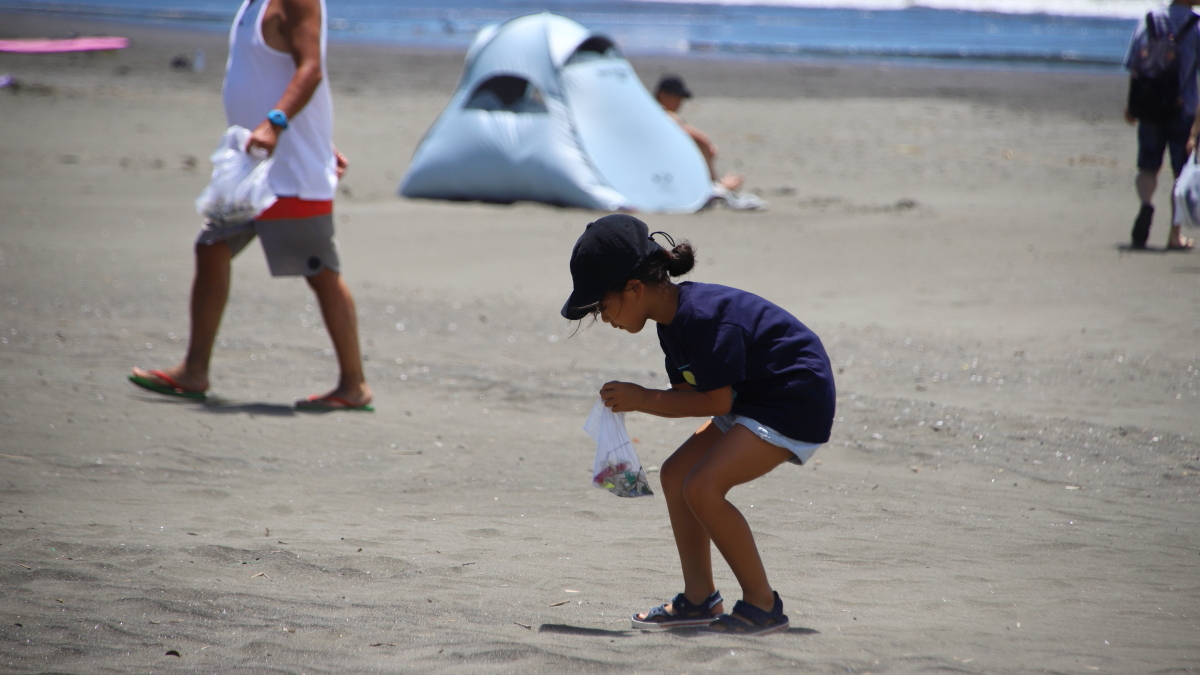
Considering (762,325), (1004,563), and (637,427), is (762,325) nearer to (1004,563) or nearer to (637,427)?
(1004,563)

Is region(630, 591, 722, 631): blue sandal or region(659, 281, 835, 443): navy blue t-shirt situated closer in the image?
region(659, 281, 835, 443): navy blue t-shirt

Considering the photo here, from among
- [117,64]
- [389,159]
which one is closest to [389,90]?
[117,64]

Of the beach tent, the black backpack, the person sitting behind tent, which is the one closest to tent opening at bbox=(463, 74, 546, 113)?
the beach tent

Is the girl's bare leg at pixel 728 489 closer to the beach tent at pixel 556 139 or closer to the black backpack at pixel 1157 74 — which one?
the black backpack at pixel 1157 74

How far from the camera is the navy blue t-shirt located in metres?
2.80

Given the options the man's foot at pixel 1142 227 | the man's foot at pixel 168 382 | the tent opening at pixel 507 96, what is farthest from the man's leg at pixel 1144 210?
the man's foot at pixel 168 382

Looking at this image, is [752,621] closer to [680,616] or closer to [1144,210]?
[680,616]

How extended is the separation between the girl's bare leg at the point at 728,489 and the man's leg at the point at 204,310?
122 inches

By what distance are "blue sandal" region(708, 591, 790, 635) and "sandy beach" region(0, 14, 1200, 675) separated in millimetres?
47

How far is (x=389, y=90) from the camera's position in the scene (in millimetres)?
21516

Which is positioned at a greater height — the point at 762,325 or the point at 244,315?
the point at 762,325

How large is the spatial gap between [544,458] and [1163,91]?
6.82 metres

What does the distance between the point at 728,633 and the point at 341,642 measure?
1.06 metres

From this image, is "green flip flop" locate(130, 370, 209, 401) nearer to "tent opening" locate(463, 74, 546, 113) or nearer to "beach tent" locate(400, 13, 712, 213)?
"beach tent" locate(400, 13, 712, 213)
